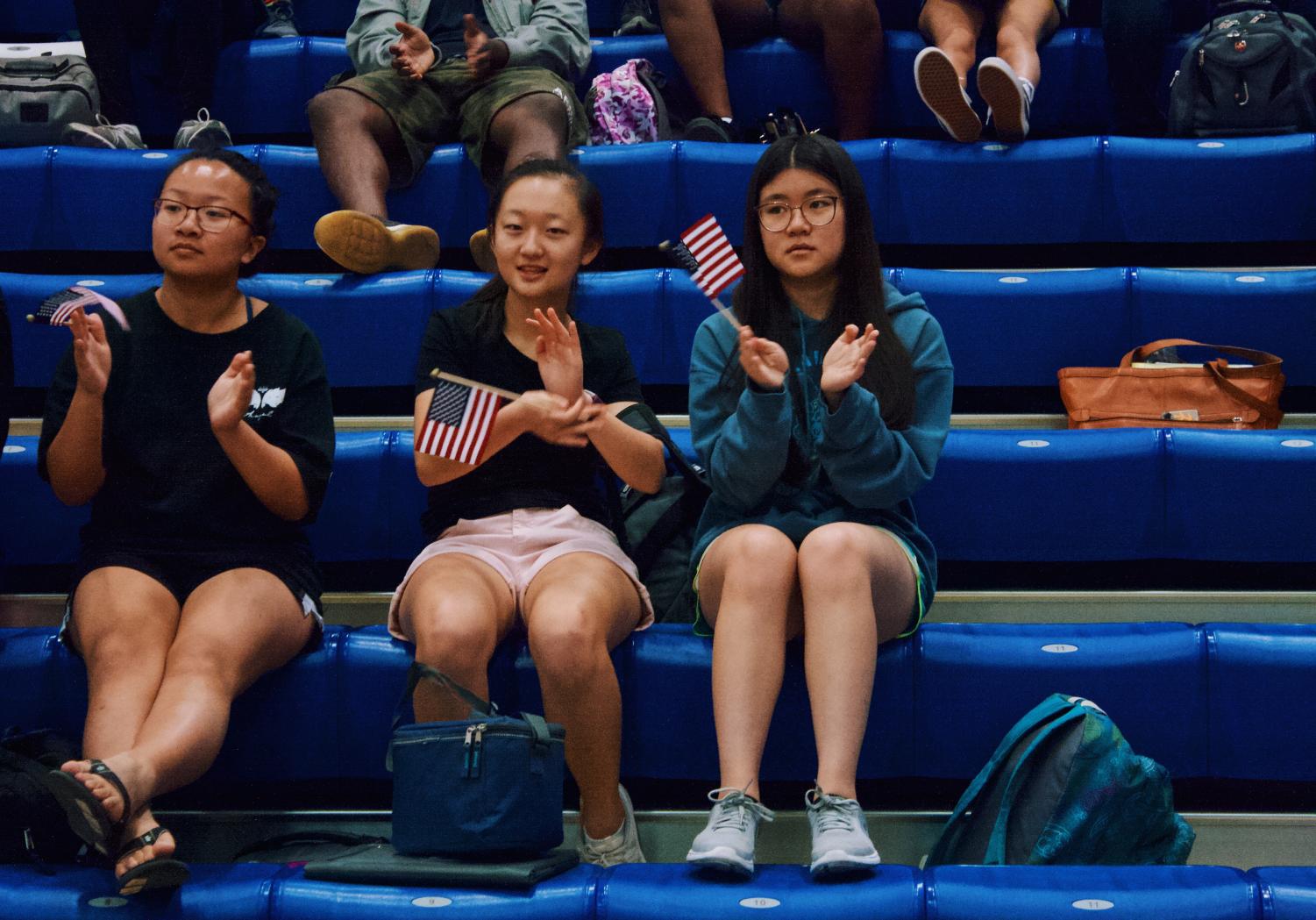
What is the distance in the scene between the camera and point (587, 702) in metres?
1.58

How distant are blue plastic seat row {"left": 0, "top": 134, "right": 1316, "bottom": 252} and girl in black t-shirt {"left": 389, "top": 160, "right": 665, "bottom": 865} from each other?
29.0 inches

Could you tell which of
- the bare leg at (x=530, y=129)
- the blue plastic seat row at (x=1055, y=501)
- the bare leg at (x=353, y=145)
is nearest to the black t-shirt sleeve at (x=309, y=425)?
the blue plastic seat row at (x=1055, y=501)

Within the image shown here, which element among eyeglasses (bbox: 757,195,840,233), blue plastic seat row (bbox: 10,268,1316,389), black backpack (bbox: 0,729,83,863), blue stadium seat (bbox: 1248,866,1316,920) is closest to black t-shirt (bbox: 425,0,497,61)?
blue plastic seat row (bbox: 10,268,1316,389)

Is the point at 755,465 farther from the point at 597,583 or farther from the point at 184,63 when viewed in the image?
the point at 184,63

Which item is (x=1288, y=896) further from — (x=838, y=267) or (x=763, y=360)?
(x=838, y=267)

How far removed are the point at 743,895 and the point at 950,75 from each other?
175cm

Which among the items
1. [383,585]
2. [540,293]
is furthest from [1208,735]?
[383,585]

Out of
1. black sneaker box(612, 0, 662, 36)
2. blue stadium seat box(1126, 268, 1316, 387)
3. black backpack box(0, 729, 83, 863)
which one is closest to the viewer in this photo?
black backpack box(0, 729, 83, 863)

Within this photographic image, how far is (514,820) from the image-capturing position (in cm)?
143

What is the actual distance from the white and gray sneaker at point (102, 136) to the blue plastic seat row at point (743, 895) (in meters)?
1.72

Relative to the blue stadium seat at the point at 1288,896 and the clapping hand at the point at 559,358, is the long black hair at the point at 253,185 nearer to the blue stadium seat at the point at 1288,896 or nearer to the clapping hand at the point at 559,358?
the clapping hand at the point at 559,358

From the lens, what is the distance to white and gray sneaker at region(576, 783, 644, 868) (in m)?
1.58

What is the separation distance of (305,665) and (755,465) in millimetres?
608

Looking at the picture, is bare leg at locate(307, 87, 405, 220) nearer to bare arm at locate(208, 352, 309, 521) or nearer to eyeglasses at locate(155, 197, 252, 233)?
eyeglasses at locate(155, 197, 252, 233)
